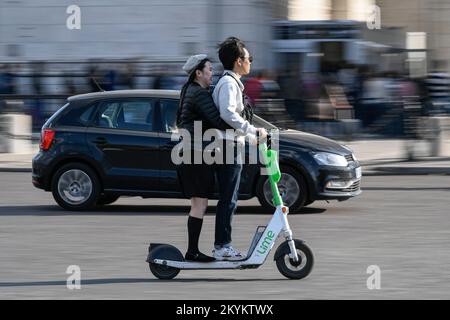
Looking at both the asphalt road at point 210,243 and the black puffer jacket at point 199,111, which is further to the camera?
the black puffer jacket at point 199,111

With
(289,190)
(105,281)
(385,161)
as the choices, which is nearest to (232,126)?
(105,281)

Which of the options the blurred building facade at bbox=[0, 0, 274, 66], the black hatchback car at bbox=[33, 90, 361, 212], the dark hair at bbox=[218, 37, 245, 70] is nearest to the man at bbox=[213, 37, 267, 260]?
the dark hair at bbox=[218, 37, 245, 70]

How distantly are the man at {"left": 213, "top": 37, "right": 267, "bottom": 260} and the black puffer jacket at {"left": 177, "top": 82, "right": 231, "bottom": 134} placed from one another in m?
0.06

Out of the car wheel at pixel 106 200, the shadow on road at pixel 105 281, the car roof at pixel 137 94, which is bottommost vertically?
the car wheel at pixel 106 200

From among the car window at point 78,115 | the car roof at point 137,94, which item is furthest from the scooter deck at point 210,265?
the car window at point 78,115

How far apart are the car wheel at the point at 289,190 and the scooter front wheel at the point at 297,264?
4451 millimetres

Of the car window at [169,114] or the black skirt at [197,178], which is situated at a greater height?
the car window at [169,114]

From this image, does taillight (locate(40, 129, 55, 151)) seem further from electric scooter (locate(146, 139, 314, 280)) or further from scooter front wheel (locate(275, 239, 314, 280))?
scooter front wheel (locate(275, 239, 314, 280))

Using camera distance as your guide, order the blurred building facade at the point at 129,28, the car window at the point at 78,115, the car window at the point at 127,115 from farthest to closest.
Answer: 1. the blurred building facade at the point at 129,28
2. the car window at the point at 78,115
3. the car window at the point at 127,115

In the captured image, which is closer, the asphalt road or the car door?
the asphalt road

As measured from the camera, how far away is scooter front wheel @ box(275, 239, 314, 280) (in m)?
8.91

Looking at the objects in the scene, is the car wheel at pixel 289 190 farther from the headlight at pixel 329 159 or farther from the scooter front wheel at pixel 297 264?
the scooter front wheel at pixel 297 264

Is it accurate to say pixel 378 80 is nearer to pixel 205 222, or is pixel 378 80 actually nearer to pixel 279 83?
pixel 279 83

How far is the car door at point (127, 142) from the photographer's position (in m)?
13.5
